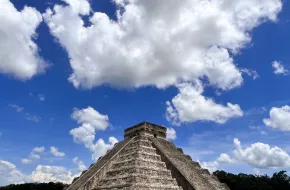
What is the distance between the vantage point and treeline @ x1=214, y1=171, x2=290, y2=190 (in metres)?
42.5

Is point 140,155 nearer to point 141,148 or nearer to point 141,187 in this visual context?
point 141,148

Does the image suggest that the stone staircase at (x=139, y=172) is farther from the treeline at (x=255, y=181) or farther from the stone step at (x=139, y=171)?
the treeline at (x=255, y=181)

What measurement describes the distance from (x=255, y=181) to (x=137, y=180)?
34817mm

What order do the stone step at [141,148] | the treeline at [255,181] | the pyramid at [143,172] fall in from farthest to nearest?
the treeline at [255,181], the stone step at [141,148], the pyramid at [143,172]

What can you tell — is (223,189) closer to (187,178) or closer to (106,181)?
(187,178)

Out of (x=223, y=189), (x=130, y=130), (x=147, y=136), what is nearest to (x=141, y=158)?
(x=147, y=136)

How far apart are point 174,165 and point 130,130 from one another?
6258 millimetres

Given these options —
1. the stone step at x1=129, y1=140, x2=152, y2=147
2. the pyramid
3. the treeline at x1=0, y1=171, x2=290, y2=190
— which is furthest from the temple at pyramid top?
the treeline at x1=0, y1=171, x2=290, y2=190

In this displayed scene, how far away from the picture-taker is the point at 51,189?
4372cm

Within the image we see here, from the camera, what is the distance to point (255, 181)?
43.8 meters

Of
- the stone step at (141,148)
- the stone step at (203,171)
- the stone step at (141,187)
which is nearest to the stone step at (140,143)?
the stone step at (141,148)

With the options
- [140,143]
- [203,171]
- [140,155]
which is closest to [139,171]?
[140,155]

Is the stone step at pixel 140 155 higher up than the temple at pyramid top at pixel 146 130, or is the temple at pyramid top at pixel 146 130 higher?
the temple at pyramid top at pixel 146 130

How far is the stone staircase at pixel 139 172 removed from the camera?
1502cm
